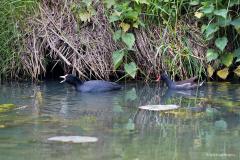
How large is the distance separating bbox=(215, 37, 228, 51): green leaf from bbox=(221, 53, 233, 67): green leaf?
275 millimetres

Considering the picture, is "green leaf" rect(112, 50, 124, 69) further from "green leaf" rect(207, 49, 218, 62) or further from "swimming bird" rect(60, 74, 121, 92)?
"green leaf" rect(207, 49, 218, 62)

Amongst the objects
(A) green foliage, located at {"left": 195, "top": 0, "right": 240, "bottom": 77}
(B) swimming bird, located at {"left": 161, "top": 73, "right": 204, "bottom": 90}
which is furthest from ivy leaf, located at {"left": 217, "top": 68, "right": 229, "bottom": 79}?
(B) swimming bird, located at {"left": 161, "top": 73, "right": 204, "bottom": 90}

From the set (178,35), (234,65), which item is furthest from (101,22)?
(234,65)

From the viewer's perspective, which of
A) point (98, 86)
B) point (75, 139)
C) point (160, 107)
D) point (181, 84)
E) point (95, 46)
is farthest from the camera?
point (95, 46)

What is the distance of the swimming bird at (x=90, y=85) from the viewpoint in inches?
373

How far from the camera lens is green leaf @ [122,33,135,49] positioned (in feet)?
32.8

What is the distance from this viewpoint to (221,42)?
33.0 ft

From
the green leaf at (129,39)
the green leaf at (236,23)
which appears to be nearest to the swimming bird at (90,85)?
the green leaf at (129,39)

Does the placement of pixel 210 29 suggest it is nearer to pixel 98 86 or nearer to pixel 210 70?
pixel 210 70

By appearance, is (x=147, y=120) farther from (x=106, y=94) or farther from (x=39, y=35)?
(x=39, y=35)

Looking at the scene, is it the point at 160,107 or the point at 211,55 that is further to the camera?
the point at 211,55

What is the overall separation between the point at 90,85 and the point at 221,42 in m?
2.18

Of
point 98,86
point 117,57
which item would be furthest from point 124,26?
point 98,86

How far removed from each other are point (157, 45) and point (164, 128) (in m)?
3.69
